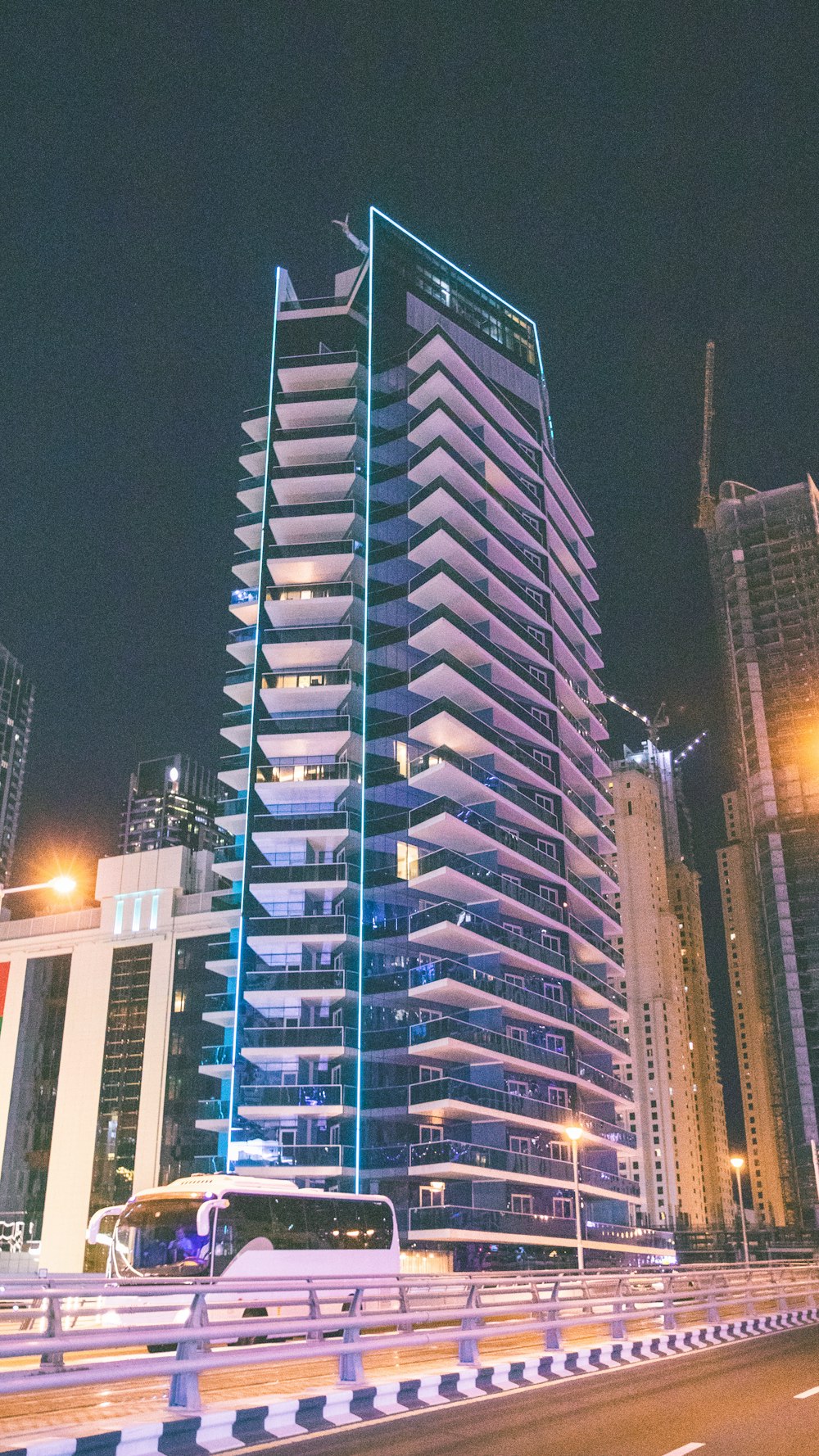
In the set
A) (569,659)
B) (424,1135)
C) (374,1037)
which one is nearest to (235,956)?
(374,1037)

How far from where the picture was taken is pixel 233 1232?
28.8m

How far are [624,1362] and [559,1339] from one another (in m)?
1.48

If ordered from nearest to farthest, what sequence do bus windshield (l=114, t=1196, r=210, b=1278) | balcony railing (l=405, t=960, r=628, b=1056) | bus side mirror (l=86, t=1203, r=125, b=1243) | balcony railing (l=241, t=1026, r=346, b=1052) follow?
1. bus windshield (l=114, t=1196, r=210, b=1278)
2. bus side mirror (l=86, t=1203, r=125, b=1243)
3. balcony railing (l=405, t=960, r=628, b=1056)
4. balcony railing (l=241, t=1026, r=346, b=1052)

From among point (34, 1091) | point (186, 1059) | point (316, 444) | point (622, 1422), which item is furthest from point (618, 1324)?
point (34, 1091)

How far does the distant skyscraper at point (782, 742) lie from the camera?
136 meters

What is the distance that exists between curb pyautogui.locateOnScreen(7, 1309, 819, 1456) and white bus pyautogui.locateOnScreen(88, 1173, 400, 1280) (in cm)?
907

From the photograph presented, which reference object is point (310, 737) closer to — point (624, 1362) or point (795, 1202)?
point (624, 1362)

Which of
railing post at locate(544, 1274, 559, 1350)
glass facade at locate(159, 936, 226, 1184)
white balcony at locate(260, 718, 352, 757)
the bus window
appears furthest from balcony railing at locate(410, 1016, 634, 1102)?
railing post at locate(544, 1274, 559, 1350)

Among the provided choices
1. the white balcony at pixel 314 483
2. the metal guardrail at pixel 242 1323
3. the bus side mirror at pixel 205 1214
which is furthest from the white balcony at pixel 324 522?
the metal guardrail at pixel 242 1323

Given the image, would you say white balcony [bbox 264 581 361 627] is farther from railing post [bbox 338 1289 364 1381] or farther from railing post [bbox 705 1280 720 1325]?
railing post [bbox 338 1289 364 1381]

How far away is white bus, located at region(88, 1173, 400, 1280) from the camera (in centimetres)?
2834

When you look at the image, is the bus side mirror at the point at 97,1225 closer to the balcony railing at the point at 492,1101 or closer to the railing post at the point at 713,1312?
the railing post at the point at 713,1312

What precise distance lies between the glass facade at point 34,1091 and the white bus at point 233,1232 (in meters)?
54.4

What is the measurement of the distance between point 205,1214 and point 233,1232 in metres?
0.92
